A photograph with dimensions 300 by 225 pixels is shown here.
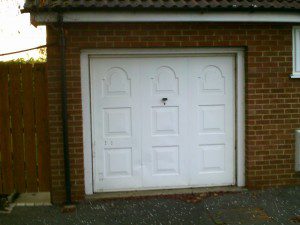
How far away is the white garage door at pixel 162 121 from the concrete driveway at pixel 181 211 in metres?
0.42

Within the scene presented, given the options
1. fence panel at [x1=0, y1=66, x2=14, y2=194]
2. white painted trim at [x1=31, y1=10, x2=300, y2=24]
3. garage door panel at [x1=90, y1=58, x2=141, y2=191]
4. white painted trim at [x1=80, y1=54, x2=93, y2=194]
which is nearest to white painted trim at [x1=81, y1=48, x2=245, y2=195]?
white painted trim at [x1=80, y1=54, x2=93, y2=194]

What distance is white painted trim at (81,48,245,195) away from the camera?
6.39 metres

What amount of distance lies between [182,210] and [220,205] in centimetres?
62

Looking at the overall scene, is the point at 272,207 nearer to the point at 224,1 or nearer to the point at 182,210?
the point at 182,210

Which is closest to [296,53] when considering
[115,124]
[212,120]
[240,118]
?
[240,118]

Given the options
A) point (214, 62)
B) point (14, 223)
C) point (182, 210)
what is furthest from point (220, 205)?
point (14, 223)

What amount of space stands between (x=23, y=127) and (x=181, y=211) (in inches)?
109

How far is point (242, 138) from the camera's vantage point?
22.4 ft

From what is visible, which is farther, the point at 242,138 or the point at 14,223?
the point at 242,138

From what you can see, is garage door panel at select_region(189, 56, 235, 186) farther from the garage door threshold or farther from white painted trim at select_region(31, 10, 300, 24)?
white painted trim at select_region(31, 10, 300, 24)

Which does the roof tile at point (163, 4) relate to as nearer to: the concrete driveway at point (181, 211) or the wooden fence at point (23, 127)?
the wooden fence at point (23, 127)

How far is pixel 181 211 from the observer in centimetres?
588

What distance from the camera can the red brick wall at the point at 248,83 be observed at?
6.24 metres

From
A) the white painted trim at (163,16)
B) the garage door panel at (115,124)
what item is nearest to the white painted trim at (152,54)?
the garage door panel at (115,124)
